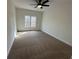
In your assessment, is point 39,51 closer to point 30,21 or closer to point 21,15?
point 21,15

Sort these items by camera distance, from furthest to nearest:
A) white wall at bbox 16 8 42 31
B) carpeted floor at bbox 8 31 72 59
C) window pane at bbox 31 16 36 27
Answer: window pane at bbox 31 16 36 27
white wall at bbox 16 8 42 31
carpeted floor at bbox 8 31 72 59

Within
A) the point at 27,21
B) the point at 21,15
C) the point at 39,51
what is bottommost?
the point at 39,51

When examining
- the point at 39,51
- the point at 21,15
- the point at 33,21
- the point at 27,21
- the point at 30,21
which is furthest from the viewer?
the point at 33,21

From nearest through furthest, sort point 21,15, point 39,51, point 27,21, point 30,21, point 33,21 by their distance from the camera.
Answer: point 39,51
point 21,15
point 27,21
point 30,21
point 33,21

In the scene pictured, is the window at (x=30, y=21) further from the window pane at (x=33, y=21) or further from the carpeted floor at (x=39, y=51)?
the carpeted floor at (x=39, y=51)

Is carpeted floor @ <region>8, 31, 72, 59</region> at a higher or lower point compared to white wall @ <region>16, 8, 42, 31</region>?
lower

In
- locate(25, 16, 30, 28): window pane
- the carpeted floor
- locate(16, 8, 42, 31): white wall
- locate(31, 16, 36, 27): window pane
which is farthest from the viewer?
locate(31, 16, 36, 27): window pane

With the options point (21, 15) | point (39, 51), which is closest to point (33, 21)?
point (21, 15)

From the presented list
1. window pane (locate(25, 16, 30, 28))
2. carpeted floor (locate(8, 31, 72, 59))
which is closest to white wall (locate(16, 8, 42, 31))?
window pane (locate(25, 16, 30, 28))

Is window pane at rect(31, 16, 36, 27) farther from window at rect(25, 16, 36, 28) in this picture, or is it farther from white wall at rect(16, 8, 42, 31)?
white wall at rect(16, 8, 42, 31)

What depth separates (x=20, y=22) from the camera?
28.2ft
